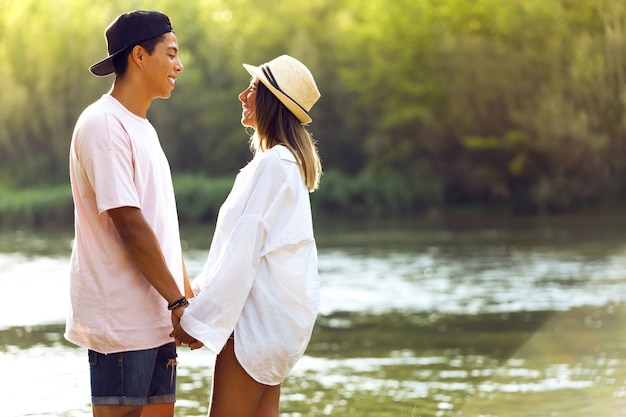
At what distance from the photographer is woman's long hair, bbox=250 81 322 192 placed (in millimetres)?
3770

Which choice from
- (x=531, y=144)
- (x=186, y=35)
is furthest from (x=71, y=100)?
(x=531, y=144)

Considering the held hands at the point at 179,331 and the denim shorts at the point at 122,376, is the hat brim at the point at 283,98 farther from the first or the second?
the denim shorts at the point at 122,376

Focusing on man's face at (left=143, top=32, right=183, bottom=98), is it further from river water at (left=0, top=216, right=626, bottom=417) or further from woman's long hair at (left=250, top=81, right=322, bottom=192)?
river water at (left=0, top=216, right=626, bottom=417)

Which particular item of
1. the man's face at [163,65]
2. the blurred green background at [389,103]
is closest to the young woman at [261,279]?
the man's face at [163,65]

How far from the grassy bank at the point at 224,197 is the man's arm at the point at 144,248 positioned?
119 ft

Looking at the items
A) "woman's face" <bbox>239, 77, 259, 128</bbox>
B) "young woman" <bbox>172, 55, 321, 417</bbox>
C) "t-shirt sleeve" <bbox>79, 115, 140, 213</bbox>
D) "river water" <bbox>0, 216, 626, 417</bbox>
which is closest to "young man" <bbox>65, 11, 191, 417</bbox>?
"t-shirt sleeve" <bbox>79, 115, 140, 213</bbox>

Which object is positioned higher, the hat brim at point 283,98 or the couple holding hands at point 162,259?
the hat brim at point 283,98

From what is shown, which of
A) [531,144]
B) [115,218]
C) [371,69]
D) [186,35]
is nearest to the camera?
[115,218]

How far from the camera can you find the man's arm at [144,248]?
3.55 meters

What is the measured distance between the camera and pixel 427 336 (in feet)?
45.0

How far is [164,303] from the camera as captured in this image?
146 inches

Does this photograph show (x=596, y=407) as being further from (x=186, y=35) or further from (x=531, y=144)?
(x=186, y=35)

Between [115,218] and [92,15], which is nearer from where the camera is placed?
[115,218]

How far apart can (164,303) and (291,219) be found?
1.59 ft
